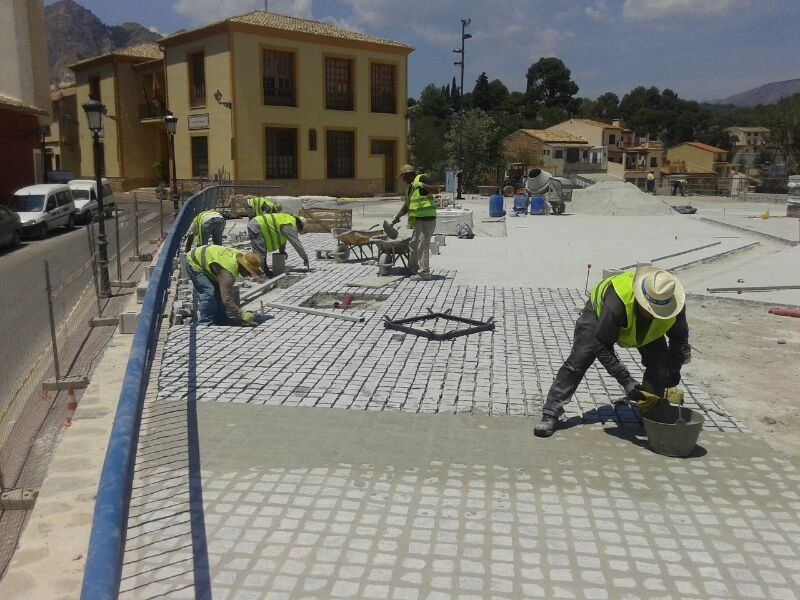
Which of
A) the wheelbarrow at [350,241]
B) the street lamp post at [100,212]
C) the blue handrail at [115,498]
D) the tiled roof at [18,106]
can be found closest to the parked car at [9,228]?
the street lamp post at [100,212]

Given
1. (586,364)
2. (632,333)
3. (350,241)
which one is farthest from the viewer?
(350,241)

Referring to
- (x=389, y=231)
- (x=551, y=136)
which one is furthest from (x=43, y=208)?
(x=551, y=136)

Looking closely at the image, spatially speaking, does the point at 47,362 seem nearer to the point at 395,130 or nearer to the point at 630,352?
the point at 630,352

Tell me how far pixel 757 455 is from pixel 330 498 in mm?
3108

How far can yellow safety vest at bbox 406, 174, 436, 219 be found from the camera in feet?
36.3

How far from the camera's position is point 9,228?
18297 mm

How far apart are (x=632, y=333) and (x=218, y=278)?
17.1ft

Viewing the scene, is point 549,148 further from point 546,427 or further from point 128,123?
point 546,427

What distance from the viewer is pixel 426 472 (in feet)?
15.4

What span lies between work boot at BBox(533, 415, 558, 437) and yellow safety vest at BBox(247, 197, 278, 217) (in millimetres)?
7614

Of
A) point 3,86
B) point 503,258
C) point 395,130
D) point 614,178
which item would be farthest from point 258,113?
point 614,178

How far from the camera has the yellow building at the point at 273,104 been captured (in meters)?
33.9

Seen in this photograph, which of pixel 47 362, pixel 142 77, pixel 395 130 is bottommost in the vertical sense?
pixel 47 362

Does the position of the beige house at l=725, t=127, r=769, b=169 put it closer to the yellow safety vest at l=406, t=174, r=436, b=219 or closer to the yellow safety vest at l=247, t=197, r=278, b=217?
the yellow safety vest at l=406, t=174, r=436, b=219
